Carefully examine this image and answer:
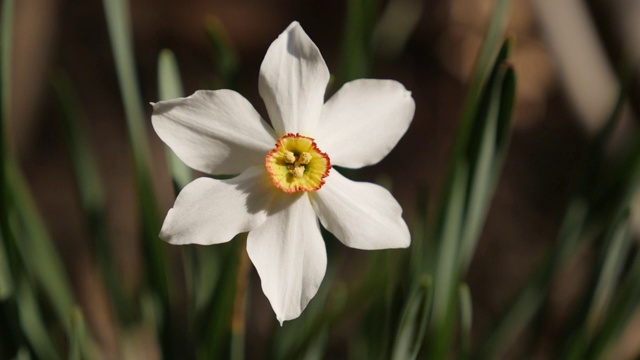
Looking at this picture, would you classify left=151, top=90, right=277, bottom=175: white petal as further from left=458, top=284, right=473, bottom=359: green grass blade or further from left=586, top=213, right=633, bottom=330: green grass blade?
left=586, top=213, right=633, bottom=330: green grass blade

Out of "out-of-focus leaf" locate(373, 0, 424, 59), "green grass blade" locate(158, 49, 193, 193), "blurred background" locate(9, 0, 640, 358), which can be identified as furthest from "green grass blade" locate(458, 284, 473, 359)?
"blurred background" locate(9, 0, 640, 358)

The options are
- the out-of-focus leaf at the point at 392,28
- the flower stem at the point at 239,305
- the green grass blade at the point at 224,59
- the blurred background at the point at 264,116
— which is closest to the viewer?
the flower stem at the point at 239,305

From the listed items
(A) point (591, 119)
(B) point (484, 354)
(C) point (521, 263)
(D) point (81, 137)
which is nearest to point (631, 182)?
(B) point (484, 354)

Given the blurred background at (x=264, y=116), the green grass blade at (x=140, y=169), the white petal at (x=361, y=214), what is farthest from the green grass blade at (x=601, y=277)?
the blurred background at (x=264, y=116)

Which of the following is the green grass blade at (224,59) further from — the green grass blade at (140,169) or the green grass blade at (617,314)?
the green grass blade at (617,314)

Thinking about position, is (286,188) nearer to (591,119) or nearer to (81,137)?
(81,137)

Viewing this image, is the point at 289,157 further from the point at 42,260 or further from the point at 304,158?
the point at 42,260
